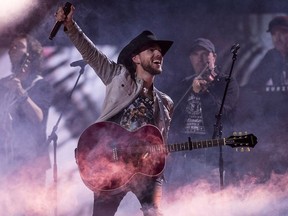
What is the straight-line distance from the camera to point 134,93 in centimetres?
475

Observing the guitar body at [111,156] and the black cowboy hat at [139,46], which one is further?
the black cowboy hat at [139,46]

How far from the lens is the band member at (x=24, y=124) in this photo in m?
4.96

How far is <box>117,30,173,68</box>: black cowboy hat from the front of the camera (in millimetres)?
4957

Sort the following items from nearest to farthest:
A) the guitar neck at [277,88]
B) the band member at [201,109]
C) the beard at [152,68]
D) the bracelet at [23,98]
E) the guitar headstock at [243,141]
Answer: the guitar headstock at [243,141], the beard at [152,68], the bracelet at [23,98], the band member at [201,109], the guitar neck at [277,88]

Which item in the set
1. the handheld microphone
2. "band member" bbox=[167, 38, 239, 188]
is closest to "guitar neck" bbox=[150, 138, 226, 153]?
"band member" bbox=[167, 38, 239, 188]

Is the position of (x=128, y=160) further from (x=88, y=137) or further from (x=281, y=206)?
(x=281, y=206)

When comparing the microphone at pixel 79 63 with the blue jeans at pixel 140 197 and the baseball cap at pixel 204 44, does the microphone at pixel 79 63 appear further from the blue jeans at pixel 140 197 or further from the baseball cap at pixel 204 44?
the blue jeans at pixel 140 197

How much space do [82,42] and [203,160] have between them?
2.00m

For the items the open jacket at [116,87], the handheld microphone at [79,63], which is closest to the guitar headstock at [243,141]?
the open jacket at [116,87]

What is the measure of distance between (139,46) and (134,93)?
0.55 meters

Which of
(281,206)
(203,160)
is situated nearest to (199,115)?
(203,160)

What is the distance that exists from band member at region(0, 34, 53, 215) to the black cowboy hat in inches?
34.9

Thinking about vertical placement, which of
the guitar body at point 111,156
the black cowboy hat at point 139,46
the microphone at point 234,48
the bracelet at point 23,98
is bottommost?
the guitar body at point 111,156

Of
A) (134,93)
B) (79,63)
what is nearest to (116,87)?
(134,93)
